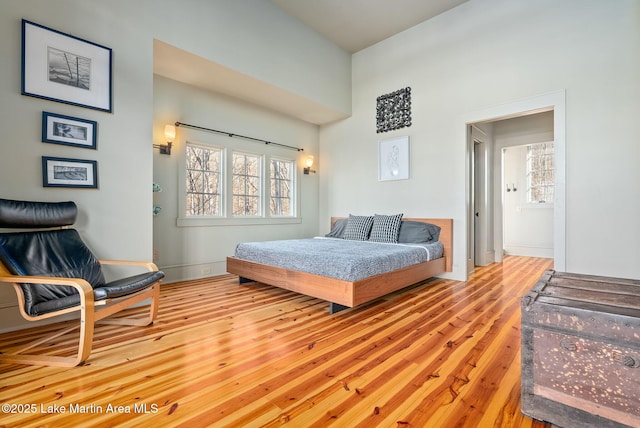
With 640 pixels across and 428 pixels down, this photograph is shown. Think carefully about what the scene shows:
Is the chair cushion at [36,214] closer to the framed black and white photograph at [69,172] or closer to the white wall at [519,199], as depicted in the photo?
the framed black and white photograph at [69,172]

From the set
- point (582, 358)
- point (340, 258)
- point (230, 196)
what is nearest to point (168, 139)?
point (230, 196)

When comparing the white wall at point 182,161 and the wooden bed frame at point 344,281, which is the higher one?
the white wall at point 182,161

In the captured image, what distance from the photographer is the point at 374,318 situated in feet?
8.66

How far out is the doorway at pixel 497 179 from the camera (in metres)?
3.32

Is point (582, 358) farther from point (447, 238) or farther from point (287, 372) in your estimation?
point (447, 238)

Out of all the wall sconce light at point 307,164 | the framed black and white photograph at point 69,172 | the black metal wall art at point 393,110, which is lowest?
the framed black and white photograph at point 69,172

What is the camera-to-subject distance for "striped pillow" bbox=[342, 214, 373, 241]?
448cm

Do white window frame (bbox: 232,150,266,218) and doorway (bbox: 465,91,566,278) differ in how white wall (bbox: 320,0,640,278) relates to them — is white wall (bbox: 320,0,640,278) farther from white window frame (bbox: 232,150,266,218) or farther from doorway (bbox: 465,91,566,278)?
white window frame (bbox: 232,150,266,218)

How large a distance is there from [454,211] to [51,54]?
15.3 ft

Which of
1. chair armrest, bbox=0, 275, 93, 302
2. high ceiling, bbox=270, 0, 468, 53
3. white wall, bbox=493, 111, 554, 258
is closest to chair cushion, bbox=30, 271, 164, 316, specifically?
chair armrest, bbox=0, 275, 93, 302

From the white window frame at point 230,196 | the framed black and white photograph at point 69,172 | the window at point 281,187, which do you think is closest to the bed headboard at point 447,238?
the white window frame at point 230,196

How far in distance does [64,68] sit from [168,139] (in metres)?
1.38

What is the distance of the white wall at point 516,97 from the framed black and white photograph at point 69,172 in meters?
3.80

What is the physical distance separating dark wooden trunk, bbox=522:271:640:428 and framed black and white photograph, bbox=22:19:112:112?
3.66m
